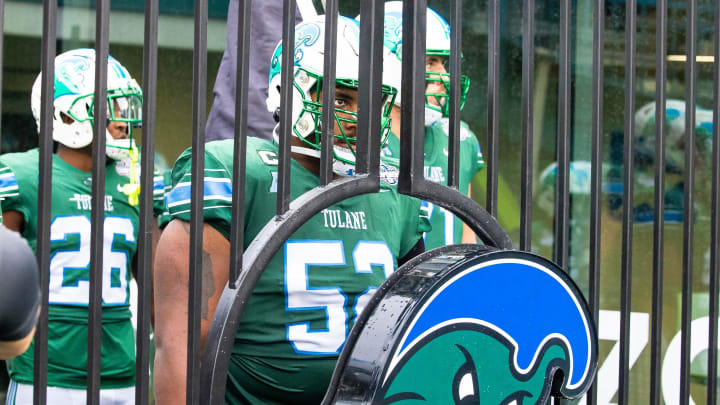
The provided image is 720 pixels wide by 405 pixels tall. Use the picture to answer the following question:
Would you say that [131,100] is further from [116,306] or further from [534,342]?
[534,342]

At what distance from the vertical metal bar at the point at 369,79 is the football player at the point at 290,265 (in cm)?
24

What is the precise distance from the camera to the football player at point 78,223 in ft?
11.3

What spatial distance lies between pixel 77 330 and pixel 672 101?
3453 mm

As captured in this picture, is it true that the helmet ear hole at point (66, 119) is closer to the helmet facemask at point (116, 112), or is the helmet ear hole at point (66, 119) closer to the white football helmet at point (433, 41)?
the helmet facemask at point (116, 112)

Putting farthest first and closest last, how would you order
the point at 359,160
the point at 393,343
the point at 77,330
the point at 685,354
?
the point at 77,330
the point at 685,354
the point at 359,160
the point at 393,343

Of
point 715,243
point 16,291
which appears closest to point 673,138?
point 715,243

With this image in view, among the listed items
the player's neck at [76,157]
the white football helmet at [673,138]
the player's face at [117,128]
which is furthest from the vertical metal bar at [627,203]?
the white football helmet at [673,138]

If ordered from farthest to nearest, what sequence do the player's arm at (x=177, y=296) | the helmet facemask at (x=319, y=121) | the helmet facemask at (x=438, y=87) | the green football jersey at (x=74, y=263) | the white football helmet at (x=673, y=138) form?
1. the white football helmet at (x=673, y=138)
2. the helmet facemask at (x=438, y=87)
3. the green football jersey at (x=74, y=263)
4. the helmet facemask at (x=319, y=121)
5. the player's arm at (x=177, y=296)

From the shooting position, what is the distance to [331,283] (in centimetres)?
223

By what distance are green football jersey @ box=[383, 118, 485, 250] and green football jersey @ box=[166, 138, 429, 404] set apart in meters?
1.47

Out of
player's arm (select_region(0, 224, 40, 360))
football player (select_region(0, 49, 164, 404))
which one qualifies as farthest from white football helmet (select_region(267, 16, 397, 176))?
football player (select_region(0, 49, 164, 404))

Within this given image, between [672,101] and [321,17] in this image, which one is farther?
[672,101]

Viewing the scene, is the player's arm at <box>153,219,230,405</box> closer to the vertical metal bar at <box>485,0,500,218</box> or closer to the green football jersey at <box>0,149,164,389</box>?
the vertical metal bar at <box>485,0,500,218</box>

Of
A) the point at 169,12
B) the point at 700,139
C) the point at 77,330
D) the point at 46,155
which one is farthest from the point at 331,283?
the point at 700,139
